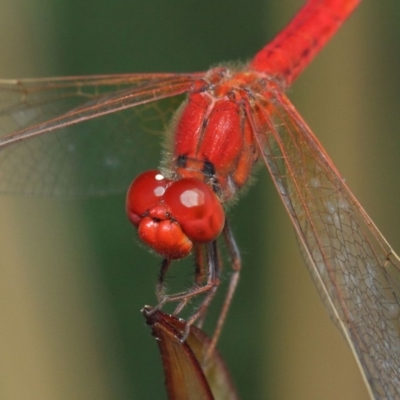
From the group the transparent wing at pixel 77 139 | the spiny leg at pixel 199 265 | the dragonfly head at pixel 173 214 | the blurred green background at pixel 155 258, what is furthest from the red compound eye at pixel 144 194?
the blurred green background at pixel 155 258

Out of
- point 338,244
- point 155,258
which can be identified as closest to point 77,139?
point 155,258

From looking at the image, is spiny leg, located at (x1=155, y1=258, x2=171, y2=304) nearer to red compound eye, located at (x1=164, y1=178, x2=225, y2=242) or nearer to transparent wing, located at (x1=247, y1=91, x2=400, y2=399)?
red compound eye, located at (x1=164, y1=178, x2=225, y2=242)

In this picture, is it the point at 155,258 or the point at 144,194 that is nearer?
the point at 144,194

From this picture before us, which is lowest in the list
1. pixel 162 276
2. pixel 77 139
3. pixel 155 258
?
pixel 162 276

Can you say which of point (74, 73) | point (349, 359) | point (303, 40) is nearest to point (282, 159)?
A: point (303, 40)

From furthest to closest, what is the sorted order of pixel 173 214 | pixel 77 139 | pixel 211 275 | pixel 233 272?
pixel 77 139 → pixel 233 272 → pixel 211 275 → pixel 173 214

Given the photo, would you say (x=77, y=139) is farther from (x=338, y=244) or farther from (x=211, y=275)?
(x=338, y=244)
